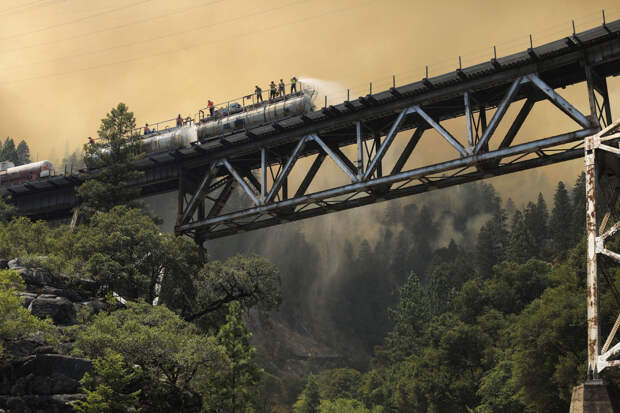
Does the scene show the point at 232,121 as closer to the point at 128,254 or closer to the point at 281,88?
the point at 281,88

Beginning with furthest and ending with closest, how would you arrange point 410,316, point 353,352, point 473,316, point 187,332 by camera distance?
point 353,352 < point 410,316 < point 473,316 < point 187,332

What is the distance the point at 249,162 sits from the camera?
44094 millimetres

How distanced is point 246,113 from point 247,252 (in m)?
135

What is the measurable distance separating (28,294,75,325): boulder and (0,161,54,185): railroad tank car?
120ft

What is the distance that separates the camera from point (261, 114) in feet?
152

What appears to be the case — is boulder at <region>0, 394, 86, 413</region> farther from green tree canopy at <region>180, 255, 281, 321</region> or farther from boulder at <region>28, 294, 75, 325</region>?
green tree canopy at <region>180, 255, 281, 321</region>

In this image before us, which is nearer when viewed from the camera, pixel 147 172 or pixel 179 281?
pixel 179 281

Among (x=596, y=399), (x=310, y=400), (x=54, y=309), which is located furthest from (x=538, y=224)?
(x=596, y=399)

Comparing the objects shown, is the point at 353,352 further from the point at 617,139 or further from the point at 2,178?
the point at 617,139

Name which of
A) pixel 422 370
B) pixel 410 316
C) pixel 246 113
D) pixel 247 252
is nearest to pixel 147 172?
pixel 246 113

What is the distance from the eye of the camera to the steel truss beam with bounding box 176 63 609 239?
31.9 m

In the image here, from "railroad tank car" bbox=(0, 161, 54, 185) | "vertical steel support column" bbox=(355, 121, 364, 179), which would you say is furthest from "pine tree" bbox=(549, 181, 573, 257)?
"vertical steel support column" bbox=(355, 121, 364, 179)

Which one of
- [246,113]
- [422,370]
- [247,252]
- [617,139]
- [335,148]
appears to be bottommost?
[422,370]

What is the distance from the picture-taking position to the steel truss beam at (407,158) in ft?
105
